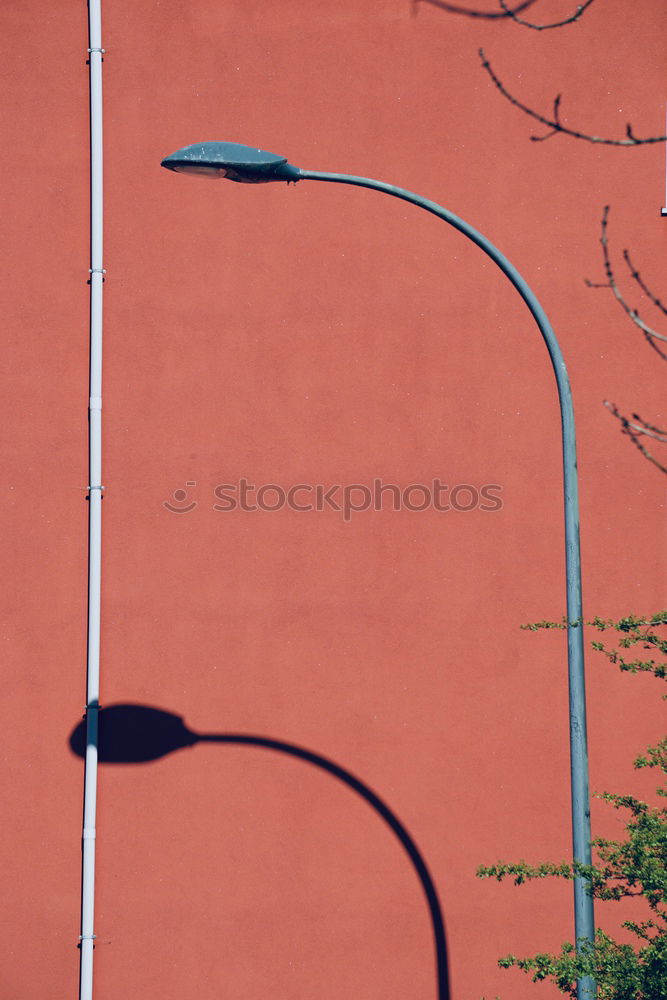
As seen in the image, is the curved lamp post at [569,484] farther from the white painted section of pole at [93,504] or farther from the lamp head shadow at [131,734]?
the lamp head shadow at [131,734]

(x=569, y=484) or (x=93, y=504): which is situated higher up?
(x=93, y=504)

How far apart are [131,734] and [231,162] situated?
4.05m

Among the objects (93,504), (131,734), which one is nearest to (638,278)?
(93,504)

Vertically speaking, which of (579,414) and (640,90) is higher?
(640,90)

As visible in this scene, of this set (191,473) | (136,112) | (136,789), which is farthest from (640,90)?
(136,789)

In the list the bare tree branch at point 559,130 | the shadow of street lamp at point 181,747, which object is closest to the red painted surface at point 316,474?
the shadow of street lamp at point 181,747

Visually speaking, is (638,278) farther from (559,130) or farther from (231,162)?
(231,162)

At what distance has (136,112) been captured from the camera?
6641 millimetres

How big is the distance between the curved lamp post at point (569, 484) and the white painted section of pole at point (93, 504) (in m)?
2.32

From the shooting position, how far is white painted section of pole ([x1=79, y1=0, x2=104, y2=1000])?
6359 millimetres

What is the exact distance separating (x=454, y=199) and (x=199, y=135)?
6.30 feet

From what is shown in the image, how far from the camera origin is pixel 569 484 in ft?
14.3

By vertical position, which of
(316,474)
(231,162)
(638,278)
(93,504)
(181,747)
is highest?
(638,278)

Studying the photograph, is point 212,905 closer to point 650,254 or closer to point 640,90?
point 650,254
